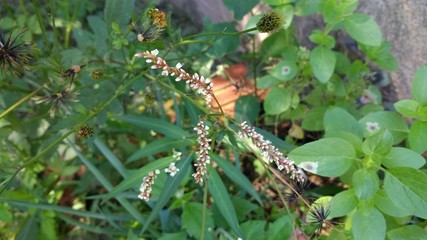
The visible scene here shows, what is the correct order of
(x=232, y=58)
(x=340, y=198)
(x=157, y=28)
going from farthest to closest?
(x=232, y=58) < (x=340, y=198) < (x=157, y=28)

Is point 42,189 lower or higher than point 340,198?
Answer: higher

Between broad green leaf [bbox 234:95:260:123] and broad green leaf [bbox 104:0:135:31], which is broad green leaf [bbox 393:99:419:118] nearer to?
broad green leaf [bbox 234:95:260:123]

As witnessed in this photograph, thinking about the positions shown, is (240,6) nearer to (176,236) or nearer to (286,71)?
(286,71)

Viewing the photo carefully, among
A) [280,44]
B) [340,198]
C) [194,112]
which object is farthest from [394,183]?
[280,44]

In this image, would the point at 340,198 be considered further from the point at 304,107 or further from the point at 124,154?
the point at 124,154

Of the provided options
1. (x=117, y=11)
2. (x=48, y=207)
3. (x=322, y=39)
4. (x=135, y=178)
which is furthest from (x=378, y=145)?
(x=48, y=207)

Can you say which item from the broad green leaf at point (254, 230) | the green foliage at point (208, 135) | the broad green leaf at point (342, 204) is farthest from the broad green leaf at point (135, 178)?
the broad green leaf at point (342, 204)

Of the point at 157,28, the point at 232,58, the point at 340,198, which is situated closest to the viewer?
the point at 157,28

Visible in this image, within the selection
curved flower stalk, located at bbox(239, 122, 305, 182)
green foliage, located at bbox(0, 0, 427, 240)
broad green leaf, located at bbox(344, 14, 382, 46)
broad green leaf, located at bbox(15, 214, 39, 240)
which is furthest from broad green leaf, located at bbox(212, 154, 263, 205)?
broad green leaf, located at bbox(15, 214, 39, 240)
